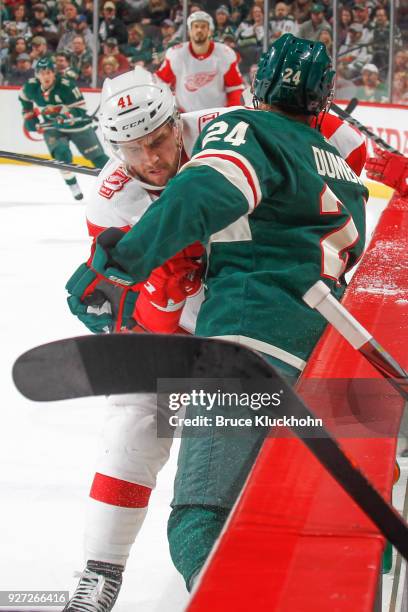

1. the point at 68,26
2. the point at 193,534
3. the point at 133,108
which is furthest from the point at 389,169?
the point at 68,26

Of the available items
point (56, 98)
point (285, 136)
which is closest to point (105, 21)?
point (56, 98)

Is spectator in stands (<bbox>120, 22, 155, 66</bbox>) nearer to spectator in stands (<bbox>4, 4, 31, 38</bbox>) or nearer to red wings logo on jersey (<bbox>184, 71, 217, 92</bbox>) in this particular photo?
spectator in stands (<bbox>4, 4, 31, 38</bbox>)

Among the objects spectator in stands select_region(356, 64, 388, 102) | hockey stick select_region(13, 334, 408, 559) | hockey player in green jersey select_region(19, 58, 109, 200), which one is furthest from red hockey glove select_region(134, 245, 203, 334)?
spectator in stands select_region(356, 64, 388, 102)

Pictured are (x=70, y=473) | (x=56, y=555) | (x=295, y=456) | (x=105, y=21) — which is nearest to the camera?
(x=295, y=456)

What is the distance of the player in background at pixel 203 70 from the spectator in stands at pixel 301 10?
1489mm

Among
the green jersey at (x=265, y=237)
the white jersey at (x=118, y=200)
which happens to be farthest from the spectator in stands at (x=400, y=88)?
the green jersey at (x=265, y=237)

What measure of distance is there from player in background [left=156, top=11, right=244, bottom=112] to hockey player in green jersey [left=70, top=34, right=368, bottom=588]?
17.8 feet

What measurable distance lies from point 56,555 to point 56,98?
6358 millimetres

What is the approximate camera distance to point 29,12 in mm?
9484

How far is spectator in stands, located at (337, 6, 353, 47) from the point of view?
7.92 meters

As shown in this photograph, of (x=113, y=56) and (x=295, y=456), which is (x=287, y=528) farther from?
(x=113, y=56)

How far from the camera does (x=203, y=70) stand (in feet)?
22.7

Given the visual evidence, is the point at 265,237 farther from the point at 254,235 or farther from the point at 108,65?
the point at 108,65

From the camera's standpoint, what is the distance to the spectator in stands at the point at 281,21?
27.2ft
